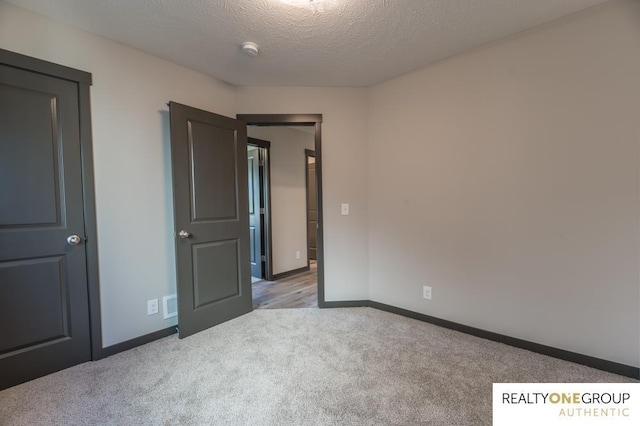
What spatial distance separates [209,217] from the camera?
2.66m

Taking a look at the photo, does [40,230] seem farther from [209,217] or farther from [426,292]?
[426,292]

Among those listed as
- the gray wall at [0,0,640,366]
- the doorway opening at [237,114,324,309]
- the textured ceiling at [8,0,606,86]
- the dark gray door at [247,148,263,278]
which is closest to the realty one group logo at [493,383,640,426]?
the gray wall at [0,0,640,366]

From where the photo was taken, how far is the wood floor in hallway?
10.8ft

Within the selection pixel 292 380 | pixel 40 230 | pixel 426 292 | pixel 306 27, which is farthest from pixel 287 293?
pixel 306 27

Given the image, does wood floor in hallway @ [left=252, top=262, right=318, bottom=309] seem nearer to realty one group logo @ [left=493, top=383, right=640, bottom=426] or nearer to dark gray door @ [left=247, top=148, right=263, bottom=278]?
dark gray door @ [left=247, top=148, right=263, bottom=278]

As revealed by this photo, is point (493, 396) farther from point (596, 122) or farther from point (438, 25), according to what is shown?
point (438, 25)

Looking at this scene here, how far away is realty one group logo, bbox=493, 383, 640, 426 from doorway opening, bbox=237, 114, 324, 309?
2.25 m

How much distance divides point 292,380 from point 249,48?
2.45 metres

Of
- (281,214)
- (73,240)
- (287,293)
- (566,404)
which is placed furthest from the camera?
(281,214)

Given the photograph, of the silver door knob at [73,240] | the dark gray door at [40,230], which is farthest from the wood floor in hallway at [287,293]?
the silver door knob at [73,240]

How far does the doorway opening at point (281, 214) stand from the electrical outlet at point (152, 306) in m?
1.23

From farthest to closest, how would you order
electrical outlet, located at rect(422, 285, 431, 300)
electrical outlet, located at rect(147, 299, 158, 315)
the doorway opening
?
1. the doorway opening
2. electrical outlet, located at rect(422, 285, 431, 300)
3. electrical outlet, located at rect(147, 299, 158, 315)

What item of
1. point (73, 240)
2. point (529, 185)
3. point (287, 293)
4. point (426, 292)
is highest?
point (529, 185)

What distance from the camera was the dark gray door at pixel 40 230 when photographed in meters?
1.80
